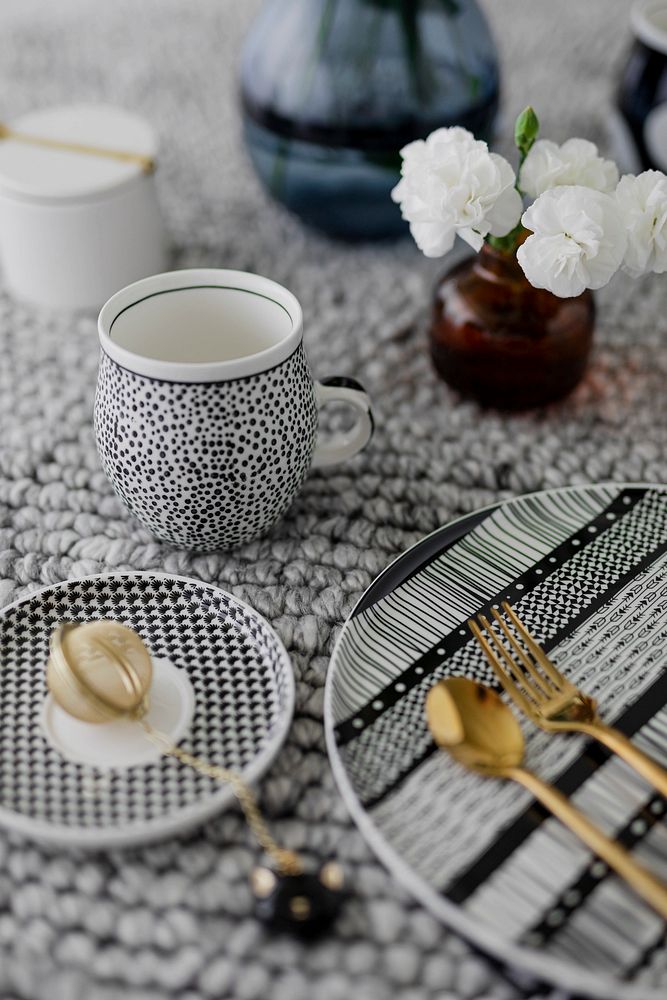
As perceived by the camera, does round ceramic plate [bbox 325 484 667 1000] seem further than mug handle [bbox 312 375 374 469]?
No

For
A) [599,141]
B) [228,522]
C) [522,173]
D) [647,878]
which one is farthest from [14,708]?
[599,141]

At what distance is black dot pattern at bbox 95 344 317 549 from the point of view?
41cm

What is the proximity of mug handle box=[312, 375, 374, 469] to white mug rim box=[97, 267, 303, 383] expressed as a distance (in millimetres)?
43

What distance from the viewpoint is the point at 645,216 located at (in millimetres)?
449

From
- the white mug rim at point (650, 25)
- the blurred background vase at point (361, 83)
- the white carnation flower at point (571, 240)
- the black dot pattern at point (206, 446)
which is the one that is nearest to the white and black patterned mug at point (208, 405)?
the black dot pattern at point (206, 446)

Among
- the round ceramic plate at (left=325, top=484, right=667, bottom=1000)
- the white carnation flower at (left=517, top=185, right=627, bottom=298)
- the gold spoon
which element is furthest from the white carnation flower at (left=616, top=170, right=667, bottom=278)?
the gold spoon

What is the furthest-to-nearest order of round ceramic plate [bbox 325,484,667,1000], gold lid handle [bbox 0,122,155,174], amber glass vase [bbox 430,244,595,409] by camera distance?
gold lid handle [bbox 0,122,155,174]
amber glass vase [bbox 430,244,595,409]
round ceramic plate [bbox 325,484,667,1000]

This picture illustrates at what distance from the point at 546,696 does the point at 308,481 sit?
20 centimetres

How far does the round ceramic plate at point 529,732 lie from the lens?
31cm

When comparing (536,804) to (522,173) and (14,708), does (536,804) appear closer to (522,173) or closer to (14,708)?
(14,708)

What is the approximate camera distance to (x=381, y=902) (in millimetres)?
327

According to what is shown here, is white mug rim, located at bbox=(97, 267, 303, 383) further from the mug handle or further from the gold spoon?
the gold spoon

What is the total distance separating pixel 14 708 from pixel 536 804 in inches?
7.8

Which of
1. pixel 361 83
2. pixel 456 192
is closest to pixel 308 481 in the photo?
pixel 456 192
